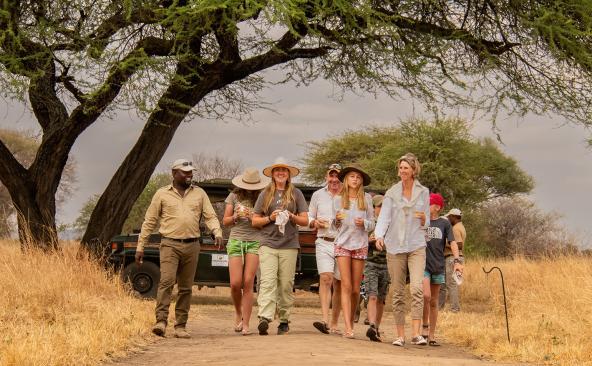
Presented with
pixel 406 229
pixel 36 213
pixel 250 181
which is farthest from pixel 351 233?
pixel 36 213

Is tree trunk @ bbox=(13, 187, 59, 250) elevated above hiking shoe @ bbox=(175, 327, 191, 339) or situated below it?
above

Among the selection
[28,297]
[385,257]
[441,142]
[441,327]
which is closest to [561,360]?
[385,257]

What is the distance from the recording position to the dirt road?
870 centimetres

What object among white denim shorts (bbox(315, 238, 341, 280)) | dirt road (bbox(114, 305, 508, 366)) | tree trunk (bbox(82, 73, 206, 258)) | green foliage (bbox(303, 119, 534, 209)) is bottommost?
dirt road (bbox(114, 305, 508, 366))

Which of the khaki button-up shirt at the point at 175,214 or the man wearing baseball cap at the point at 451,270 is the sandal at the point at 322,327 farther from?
the man wearing baseball cap at the point at 451,270

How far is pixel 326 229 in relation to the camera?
11664 mm

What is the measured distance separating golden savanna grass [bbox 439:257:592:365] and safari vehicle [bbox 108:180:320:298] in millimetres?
2647

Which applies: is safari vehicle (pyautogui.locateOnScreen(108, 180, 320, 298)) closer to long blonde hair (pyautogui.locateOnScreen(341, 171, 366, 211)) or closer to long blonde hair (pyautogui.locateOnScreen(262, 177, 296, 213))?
long blonde hair (pyautogui.locateOnScreen(262, 177, 296, 213))

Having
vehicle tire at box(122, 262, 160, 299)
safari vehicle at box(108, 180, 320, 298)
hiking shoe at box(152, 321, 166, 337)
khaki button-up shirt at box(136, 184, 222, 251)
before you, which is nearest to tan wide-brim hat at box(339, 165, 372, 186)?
khaki button-up shirt at box(136, 184, 222, 251)

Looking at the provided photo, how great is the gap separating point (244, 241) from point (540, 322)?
3.81m

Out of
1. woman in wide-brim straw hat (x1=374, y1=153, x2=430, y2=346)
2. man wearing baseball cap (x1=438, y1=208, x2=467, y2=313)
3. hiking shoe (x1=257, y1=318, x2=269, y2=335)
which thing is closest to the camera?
woman in wide-brim straw hat (x1=374, y1=153, x2=430, y2=346)

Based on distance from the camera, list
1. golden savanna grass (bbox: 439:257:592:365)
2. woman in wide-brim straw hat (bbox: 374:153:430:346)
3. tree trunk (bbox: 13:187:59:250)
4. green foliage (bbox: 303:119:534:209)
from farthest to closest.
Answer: green foliage (bbox: 303:119:534:209) → tree trunk (bbox: 13:187:59:250) → woman in wide-brim straw hat (bbox: 374:153:430:346) → golden savanna grass (bbox: 439:257:592:365)

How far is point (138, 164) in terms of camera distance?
63.0ft

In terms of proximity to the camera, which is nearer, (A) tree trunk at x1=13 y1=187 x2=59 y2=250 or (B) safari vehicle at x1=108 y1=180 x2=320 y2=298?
(B) safari vehicle at x1=108 y1=180 x2=320 y2=298
